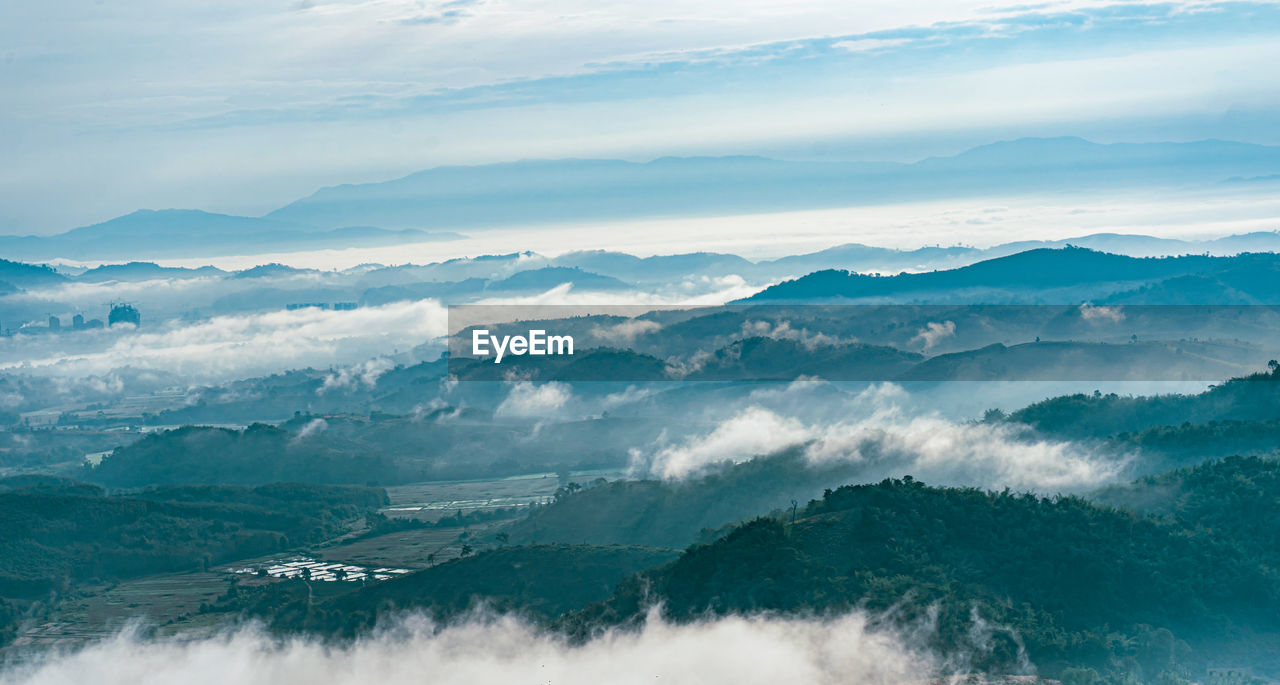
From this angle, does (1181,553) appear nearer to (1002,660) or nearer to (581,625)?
(1002,660)

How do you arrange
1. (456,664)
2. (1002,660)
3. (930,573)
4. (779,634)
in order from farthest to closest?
(456,664)
(930,573)
(779,634)
(1002,660)

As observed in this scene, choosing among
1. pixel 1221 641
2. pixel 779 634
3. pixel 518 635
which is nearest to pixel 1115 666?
pixel 1221 641

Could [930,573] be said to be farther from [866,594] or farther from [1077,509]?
[1077,509]

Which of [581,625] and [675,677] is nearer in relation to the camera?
[675,677]

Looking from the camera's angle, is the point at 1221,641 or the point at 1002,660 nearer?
the point at 1002,660

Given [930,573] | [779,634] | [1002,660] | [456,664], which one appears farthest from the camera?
[456,664]

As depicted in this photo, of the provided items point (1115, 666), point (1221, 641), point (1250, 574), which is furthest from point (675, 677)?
point (1250, 574)

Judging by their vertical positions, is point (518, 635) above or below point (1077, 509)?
below

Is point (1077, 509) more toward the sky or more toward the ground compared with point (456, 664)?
more toward the sky

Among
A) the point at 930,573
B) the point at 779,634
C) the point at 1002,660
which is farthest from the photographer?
the point at 930,573
